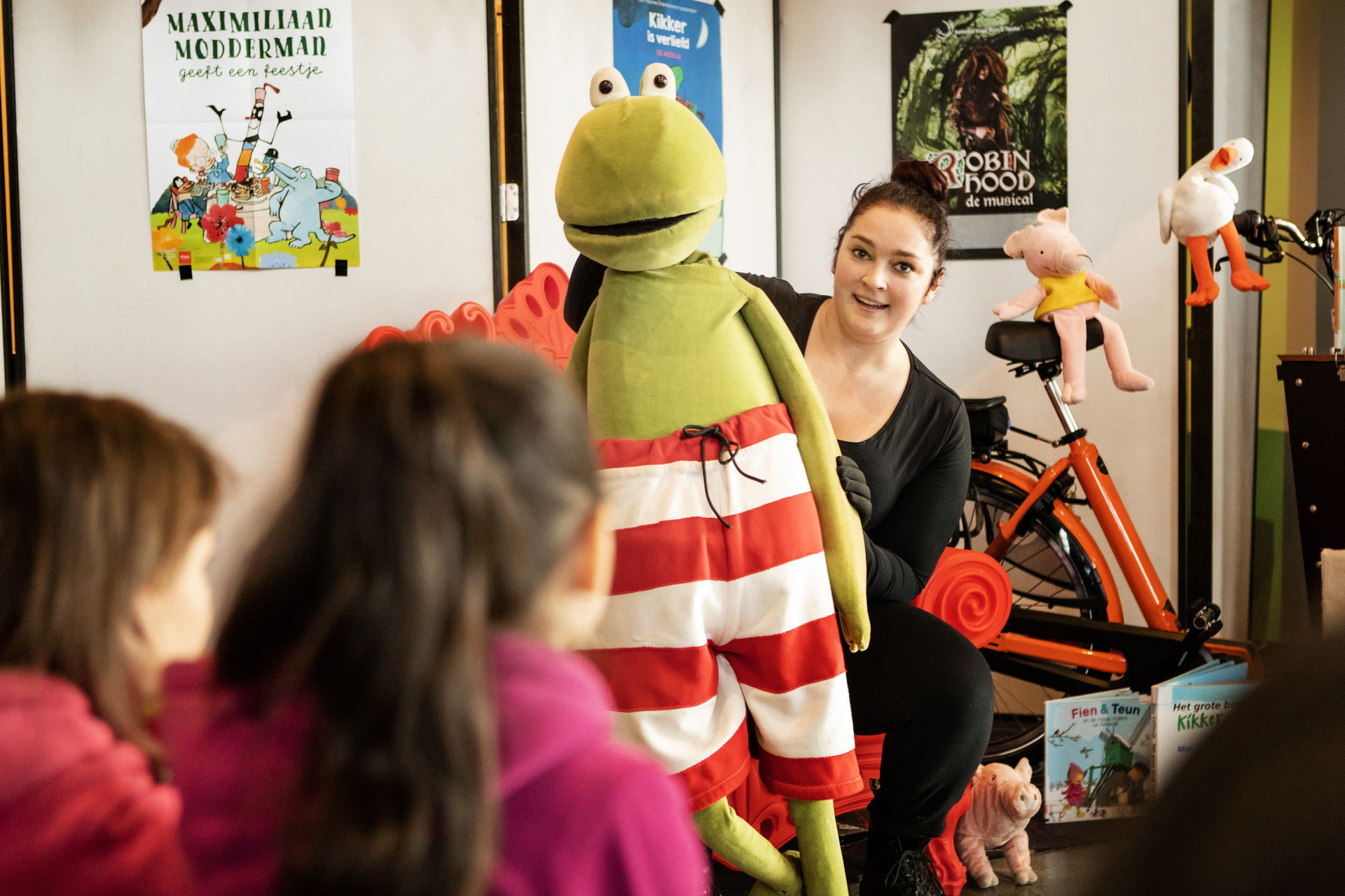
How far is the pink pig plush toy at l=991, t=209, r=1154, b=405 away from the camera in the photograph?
270 cm

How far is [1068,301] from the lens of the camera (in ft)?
8.97

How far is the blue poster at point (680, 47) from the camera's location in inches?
98.8

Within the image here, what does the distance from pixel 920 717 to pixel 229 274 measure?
1408 millimetres

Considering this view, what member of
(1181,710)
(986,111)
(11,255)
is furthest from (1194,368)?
(11,255)

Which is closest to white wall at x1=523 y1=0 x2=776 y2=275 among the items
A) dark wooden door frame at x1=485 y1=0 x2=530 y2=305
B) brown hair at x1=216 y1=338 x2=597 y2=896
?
dark wooden door frame at x1=485 y1=0 x2=530 y2=305

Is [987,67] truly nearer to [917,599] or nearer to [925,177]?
[925,177]

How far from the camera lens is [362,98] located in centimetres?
205

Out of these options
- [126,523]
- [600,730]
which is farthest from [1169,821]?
[126,523]

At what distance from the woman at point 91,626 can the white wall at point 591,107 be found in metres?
1.34

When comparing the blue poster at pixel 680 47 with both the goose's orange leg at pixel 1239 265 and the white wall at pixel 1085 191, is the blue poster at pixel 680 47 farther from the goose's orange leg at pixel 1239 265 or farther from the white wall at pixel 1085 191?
the goose's orange leg at pixel 1239 265

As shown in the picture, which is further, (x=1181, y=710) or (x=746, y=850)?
(x=1181, y=710)

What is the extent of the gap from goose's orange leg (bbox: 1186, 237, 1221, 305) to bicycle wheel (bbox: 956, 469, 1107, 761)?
617 mm

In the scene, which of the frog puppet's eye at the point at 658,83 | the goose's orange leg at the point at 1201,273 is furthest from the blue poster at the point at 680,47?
the goose's orange leg at the point at 1201,273

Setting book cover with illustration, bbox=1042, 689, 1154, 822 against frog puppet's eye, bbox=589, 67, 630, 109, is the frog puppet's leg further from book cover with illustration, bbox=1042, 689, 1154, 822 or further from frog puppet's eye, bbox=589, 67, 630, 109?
book cover with illustration, bbox=1042, 689, 1154, 822
